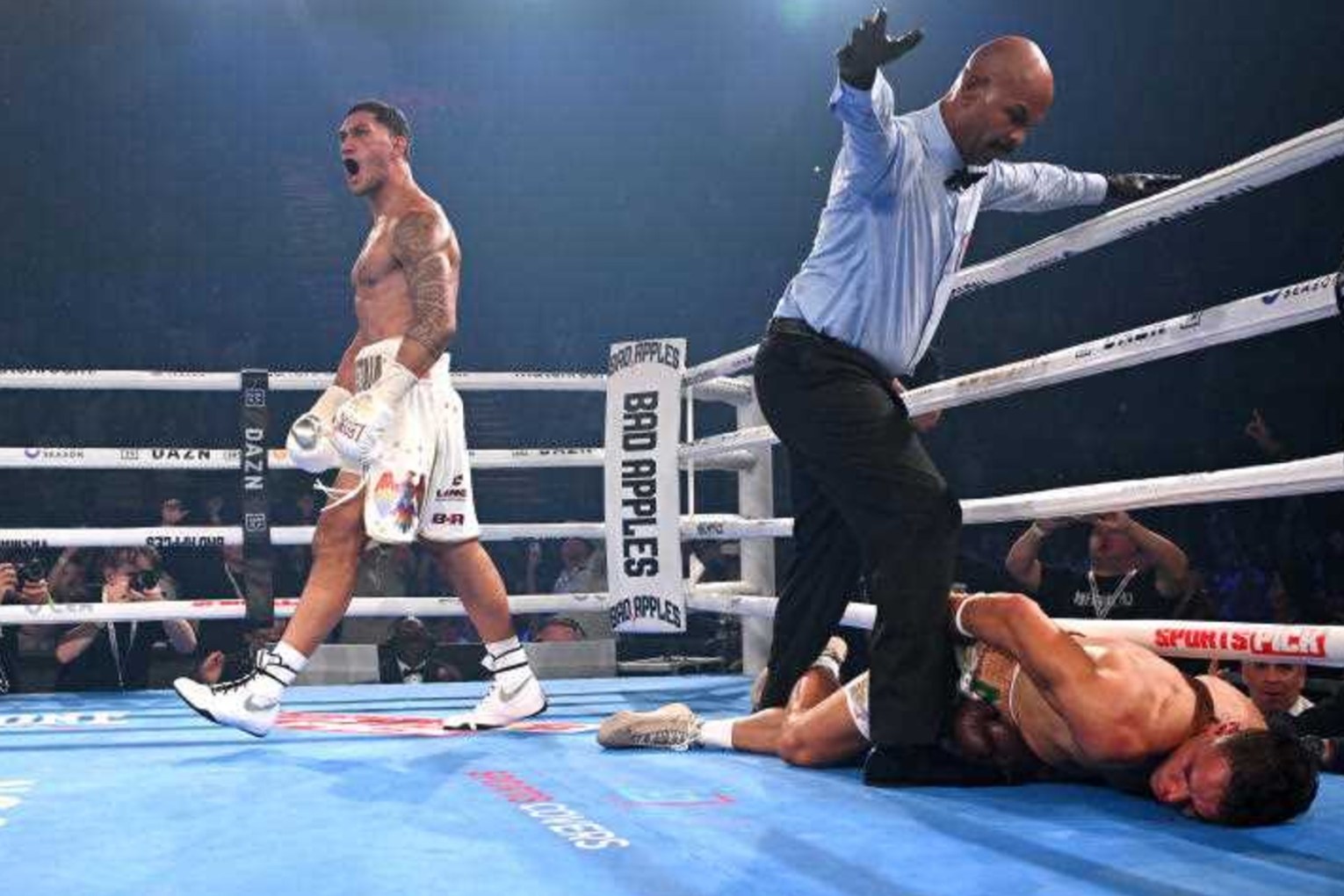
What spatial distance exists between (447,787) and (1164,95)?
8092 millimetres

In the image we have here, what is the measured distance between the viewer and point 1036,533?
3920mm

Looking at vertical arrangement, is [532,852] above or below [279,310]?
below

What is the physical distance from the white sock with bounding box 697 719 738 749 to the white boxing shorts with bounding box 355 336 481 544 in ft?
2.59

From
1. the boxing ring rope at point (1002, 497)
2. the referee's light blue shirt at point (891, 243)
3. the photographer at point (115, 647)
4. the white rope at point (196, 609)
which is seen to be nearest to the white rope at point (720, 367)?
the boxing ring rope at point (1002, 497)

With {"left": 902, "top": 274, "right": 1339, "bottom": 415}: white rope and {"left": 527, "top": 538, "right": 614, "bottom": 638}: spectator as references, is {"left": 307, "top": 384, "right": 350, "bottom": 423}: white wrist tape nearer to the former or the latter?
{"left": 902, "top": 274, "right": 1339, "bottom": 415}: white rope

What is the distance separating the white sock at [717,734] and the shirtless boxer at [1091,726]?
0.69ft

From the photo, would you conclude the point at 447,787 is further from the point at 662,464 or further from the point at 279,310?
the point at 279,310

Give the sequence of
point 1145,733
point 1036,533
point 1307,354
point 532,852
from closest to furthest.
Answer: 1. point 532,852
2. point 1145,733
3. point 1036,533
4. point 1307,354

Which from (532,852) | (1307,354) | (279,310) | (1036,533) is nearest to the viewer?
(532,852)

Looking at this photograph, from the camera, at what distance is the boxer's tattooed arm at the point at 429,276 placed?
3.04m

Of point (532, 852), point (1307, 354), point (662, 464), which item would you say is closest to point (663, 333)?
point (1307, 354)

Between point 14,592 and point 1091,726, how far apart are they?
12.0 ft

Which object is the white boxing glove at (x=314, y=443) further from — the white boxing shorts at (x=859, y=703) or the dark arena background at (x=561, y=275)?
the white boxing shorts at (x=859, y=703)

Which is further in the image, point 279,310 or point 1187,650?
point 279,310
